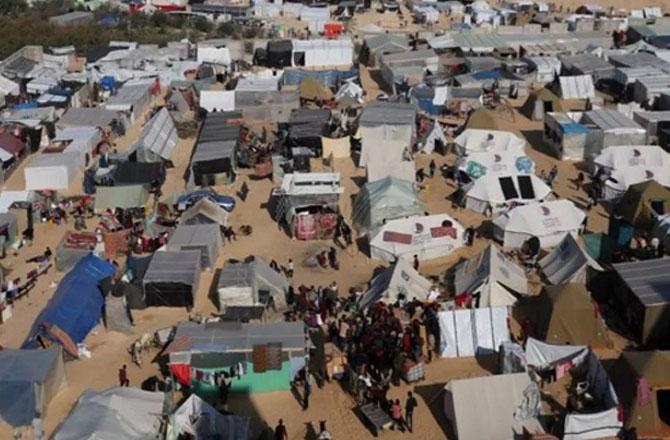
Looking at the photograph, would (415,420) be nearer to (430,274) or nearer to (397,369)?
(397,369)

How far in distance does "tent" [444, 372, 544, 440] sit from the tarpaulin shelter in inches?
329

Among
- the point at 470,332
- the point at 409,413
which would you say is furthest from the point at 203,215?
the point at 409,413

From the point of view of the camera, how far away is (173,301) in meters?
21.3

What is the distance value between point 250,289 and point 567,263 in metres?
7.58

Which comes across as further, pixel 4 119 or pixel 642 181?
pixel 4 119

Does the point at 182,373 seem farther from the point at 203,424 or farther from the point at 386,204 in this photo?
the point at 386,204

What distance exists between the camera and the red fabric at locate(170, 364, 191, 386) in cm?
1770

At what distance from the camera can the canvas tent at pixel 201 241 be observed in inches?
915

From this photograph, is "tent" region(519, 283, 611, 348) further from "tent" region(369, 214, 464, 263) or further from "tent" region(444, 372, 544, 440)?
"tent" region(369, 214, 464, 263)

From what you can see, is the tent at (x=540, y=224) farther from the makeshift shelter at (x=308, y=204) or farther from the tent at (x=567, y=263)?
the makeshift shelter at (x=308, y=204)

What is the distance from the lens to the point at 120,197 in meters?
27.6

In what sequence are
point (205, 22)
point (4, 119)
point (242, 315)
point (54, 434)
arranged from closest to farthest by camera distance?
point (54, 434), point (242, 315), point (4, 119), point (205, 22)

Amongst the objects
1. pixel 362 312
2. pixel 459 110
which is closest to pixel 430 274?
pixel 362 312

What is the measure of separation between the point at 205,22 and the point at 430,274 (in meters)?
39.0
